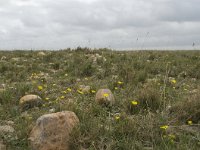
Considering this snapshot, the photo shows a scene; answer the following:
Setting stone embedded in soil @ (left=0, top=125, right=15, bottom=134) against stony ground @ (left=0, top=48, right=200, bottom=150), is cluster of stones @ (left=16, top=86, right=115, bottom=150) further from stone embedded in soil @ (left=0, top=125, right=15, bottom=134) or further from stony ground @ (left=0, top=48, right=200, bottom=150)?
stone embedded in soil @ (left=0, top=125, right=15, bottom=134)

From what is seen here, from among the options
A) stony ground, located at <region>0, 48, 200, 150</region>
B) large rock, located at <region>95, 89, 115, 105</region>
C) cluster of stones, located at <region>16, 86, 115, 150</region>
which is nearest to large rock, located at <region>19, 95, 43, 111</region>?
stony ground, located at <region>0, 48, 200, 150</region>

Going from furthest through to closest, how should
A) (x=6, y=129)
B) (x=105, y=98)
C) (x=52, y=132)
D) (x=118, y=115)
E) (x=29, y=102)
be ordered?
1. (x=29, y=102)
2. (x=105, y=98)
3. (x=118, y=115)
4. (x=6, y=129)
5. (x=52, y=132)

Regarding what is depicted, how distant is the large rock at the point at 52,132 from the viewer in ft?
12.2

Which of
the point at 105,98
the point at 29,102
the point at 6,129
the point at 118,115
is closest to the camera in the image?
the point at 6,129

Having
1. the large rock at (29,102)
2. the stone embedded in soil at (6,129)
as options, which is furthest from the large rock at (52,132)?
the large rock at (29,102)

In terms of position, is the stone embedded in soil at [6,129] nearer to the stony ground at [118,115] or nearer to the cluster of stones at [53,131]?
the stony ground at [118,115]

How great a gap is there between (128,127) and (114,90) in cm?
247

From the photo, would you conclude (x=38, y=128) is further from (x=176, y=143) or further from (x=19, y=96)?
(x=19, y=96)

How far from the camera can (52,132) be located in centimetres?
377

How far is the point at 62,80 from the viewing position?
7516 millimetres

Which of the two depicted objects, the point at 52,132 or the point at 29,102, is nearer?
the point at 52,132

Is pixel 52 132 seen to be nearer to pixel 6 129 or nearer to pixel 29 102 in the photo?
pixel 6 129

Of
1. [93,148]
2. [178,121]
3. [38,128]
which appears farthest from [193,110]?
[38,128]

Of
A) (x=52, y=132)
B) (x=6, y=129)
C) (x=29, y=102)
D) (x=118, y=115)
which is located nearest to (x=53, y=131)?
(x=52, y=132)
